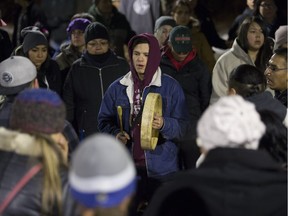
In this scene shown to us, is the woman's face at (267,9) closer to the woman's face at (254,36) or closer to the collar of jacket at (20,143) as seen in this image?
the woman's face at (254,36)

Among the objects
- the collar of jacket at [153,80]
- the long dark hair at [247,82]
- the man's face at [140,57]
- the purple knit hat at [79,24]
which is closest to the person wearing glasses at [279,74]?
the long dark hair at [247,82]

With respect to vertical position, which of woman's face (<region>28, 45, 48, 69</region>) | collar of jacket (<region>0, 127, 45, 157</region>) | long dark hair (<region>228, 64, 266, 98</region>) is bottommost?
woman's face (<region>28, 45, 48, 69</region>)

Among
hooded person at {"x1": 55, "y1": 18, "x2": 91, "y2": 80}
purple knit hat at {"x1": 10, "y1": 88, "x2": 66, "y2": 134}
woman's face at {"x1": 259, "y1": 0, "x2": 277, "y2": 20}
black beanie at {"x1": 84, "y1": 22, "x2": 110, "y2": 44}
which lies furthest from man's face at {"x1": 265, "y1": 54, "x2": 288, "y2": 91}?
woman's face at {"x1": 259, "y1": 0, "x2": 277, "y2": 20}

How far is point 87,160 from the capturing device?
3371 millimetres

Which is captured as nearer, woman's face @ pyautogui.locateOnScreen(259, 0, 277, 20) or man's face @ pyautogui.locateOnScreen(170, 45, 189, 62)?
man's face @ pyautogui.locateOnScreen(170, 45, 189, 62)

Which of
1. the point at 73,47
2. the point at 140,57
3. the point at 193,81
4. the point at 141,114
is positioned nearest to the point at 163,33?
the point at 73,47

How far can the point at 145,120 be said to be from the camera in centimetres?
643

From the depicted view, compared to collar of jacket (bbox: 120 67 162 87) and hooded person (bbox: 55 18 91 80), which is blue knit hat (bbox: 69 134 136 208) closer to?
collar of jacket (bbox: 120 67 162 87)

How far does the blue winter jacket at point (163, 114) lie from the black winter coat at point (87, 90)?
1.43 m

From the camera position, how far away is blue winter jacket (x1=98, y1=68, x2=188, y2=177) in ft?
22.4

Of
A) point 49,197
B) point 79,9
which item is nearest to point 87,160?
point 49,197

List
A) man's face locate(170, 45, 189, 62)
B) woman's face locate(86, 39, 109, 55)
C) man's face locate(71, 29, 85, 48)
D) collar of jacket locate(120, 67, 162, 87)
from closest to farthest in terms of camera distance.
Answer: collar of jacket locate(120, 67, 162, 87), woman's face locate(86, 39, 109, 55), man's face locate(170, 45, 189, 62), man's face locate(71, 29, 85, 48)

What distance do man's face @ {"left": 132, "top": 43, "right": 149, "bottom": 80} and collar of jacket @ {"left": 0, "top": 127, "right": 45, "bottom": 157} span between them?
277 cm

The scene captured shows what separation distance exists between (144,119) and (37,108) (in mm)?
2169
